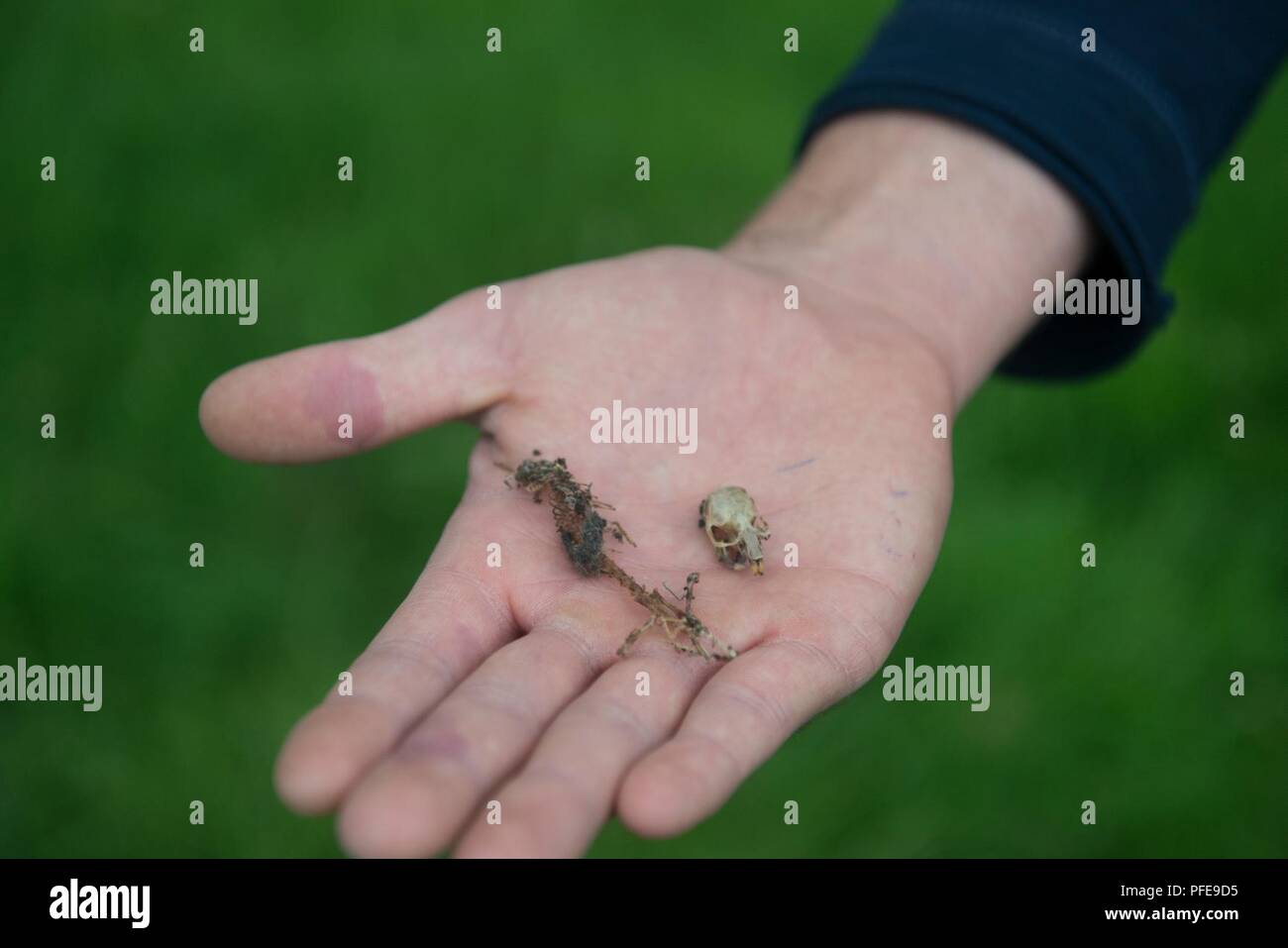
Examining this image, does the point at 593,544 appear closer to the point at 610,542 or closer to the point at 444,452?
the point at 610,542

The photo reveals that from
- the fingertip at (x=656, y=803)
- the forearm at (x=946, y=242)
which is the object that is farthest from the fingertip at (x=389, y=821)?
the forearm at (x=946, y=242)

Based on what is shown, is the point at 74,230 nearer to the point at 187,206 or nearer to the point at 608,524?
the point at 187,206

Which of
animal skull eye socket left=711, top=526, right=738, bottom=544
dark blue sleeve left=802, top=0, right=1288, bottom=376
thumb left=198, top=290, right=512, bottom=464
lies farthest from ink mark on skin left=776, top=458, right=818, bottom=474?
dark blue sleeve left=802, top=0, right=1288, bottom=376

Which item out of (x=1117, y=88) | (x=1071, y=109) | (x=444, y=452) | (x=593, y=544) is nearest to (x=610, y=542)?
(x=593, y=544)

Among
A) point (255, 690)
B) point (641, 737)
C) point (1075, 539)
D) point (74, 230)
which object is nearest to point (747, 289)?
point (641, 737)

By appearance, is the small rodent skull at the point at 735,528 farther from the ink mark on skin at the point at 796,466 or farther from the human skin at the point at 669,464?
the ink mark on skin at the point at 796,466

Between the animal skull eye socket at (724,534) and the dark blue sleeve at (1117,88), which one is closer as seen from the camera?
the animal skull eye socket at (724,534)
